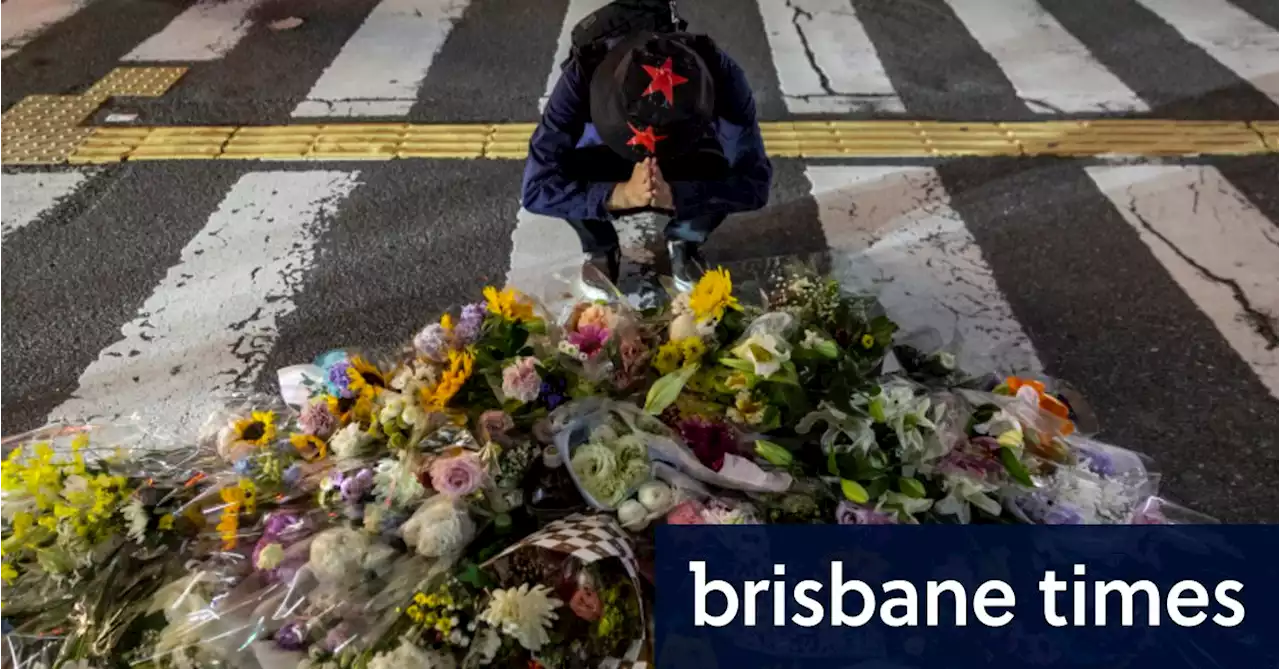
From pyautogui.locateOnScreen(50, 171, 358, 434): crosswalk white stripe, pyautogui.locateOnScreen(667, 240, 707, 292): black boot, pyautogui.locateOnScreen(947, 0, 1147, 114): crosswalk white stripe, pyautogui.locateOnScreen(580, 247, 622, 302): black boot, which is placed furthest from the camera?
pyautogui.locateOnScreen(947, 0, 1147, 114): crosswalk white stripe

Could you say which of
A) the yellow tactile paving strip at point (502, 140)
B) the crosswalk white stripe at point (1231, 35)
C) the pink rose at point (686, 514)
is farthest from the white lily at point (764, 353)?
the crosswalk white stripe at point (1231, 35)

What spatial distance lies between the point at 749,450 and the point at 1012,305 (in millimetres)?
1290

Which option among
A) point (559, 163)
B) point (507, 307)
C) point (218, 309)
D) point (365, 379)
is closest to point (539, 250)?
point (559, 163)

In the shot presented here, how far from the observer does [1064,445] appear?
5.68ft

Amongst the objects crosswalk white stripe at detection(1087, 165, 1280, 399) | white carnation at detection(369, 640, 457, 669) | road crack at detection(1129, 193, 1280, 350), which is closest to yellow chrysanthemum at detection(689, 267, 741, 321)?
white carnation at detection(369, 640, 457, 669)

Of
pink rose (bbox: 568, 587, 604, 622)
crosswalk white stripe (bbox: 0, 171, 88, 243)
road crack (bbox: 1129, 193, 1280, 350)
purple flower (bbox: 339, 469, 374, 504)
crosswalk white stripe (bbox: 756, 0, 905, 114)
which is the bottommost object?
crosswalk white stripe (bbox: 756, 0, 905, 114)

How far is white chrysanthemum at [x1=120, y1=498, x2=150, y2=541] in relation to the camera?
146cm

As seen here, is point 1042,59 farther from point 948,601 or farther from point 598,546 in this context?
point 598,546

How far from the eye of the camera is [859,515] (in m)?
1.53

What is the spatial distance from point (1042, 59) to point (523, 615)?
11.3 ft

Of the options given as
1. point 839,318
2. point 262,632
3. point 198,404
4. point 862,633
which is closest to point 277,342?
point 198,404

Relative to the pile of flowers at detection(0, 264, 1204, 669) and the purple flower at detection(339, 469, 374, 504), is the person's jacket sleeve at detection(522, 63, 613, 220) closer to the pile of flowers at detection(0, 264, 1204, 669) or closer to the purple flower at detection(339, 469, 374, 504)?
the pile of flowers at detection(0, 264, 1204, 669)

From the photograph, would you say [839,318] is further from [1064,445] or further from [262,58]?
[262,58]

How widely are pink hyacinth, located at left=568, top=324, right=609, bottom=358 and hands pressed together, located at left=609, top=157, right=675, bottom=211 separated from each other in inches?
19.1
